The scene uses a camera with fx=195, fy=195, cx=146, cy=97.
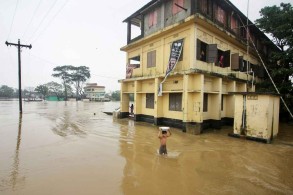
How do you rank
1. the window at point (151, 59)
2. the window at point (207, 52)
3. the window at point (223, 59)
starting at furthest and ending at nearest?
the window at point (151, 59) < the window at point (223, 59) < the window at point (207, 52)

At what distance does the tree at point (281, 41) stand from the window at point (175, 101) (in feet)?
27.6

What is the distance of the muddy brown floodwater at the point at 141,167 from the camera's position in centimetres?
515

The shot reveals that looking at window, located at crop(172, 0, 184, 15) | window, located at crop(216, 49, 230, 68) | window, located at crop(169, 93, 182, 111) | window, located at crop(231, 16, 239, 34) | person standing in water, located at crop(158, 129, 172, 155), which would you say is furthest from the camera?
window, located at crop(231, 16, 239, 34)

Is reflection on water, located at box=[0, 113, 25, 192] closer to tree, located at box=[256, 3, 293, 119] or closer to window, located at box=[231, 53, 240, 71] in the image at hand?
window, located at box=[231, 53, 240, 71]

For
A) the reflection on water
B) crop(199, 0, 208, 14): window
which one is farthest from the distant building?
the reflection on water

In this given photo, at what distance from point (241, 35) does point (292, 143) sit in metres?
11.6

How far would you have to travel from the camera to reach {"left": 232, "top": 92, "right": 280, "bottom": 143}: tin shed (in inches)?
408

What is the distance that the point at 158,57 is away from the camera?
15.8 meters

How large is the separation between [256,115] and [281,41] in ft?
→ 36.5

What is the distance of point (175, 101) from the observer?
1493 cm

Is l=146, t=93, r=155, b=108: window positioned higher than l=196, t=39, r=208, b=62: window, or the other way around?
l=196, t=39, r=208, b=62: window

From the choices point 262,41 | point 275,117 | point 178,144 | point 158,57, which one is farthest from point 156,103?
point 262,41

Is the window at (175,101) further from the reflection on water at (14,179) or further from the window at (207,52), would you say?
the reflection on water at (14,179)

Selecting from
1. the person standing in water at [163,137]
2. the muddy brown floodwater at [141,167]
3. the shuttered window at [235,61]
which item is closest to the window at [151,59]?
the shuttered window at [235,61]
